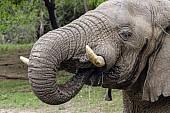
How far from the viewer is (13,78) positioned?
15492 millimetres

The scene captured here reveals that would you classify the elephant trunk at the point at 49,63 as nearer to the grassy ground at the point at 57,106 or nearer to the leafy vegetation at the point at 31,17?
the grassy ground at the point at 57,106

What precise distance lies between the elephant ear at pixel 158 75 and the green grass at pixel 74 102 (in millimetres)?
4212

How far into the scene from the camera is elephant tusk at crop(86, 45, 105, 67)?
322 cm

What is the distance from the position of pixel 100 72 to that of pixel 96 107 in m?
5.51

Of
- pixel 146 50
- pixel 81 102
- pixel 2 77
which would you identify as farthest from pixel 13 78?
pixel 146 50

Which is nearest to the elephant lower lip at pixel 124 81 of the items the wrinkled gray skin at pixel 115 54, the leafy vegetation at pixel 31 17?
the wrinkled gray skin at pixel 115 54

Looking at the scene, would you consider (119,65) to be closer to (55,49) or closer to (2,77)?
(55,49)

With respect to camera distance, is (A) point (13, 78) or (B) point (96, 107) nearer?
(B) point (96, 107)

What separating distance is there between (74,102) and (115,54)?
6.40 metres

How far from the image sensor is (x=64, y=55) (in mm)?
3295

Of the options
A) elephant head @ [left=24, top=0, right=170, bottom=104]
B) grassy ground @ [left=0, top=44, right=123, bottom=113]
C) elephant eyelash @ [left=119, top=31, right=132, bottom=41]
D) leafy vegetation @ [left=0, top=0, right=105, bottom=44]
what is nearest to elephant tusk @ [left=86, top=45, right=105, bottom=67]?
elephant head @ [left=24, top=0, right=170, bottom=104]

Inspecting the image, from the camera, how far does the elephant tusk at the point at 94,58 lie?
3.22 metres

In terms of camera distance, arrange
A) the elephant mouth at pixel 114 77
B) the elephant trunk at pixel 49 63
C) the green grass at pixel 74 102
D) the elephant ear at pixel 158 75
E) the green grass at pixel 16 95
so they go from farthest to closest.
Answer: the green grass at pixel 16 95, the green grass at pixel 74 102, the elephant ear at pixel 158 75, the elephant mouth at pixel 114 77, the elephant trunk at pixel 49 63

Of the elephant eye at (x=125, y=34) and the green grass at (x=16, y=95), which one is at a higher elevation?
the elephant eye at (x=125, y=34)
